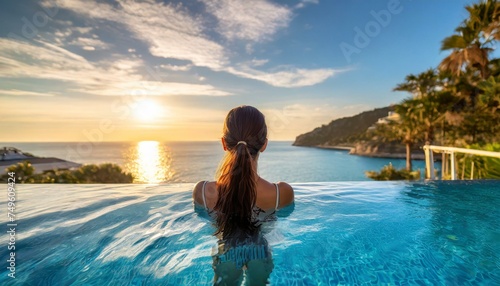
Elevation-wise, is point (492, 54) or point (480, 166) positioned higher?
point (492, 54)

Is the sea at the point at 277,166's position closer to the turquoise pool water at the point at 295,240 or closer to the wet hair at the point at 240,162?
the wet hair at the point at 240,162

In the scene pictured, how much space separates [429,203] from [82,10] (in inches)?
577

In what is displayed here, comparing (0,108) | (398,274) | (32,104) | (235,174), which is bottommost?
(398,274)

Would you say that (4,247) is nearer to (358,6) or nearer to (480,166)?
(480,166)

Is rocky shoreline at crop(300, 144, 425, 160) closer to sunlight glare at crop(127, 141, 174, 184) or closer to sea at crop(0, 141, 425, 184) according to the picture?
sea at crop(0, 141, 425, 184)

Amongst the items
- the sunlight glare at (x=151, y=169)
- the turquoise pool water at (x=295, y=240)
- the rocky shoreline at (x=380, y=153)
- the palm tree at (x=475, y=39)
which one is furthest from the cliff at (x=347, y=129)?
the turquoise pool water at (x=295, y=240)

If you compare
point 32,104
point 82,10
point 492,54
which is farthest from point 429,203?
point 32,104

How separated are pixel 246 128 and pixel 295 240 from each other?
4.28 ft

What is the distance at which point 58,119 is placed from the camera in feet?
61.1

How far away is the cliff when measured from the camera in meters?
79.8

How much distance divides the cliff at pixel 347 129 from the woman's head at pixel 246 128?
78.2m

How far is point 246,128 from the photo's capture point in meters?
1.73

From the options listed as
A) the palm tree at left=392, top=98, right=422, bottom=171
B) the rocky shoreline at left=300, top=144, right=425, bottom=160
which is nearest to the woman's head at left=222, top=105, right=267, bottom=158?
the palm tree at left=392, top=98, right=422, bottom=171

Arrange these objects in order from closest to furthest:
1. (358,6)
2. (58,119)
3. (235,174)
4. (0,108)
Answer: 1. (235,174)
2. (0,108)
3. (358,6)
4. (58,119)
